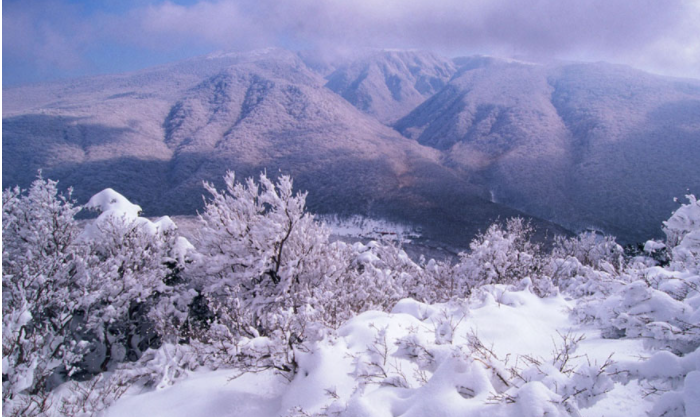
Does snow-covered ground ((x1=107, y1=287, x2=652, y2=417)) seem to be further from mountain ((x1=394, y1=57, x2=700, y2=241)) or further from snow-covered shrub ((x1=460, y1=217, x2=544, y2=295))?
mountain ((x1=394, y1=57, x2=700, y2=241))

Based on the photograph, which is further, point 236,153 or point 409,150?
point 409,150

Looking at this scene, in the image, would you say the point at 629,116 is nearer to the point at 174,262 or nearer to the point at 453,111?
the point at 453,111

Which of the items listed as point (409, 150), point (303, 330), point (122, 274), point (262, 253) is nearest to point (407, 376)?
point (303, 330)

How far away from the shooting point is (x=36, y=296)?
867 centimetres

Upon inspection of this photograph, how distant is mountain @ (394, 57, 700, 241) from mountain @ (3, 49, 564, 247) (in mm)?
13803

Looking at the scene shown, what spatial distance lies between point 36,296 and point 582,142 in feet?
416

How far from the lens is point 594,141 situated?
98.7 meters

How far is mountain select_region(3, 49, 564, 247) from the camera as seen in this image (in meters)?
67.6

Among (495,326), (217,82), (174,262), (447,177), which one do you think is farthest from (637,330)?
(217,82)

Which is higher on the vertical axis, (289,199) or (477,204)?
(289,199)

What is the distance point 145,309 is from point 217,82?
171267 millimetres

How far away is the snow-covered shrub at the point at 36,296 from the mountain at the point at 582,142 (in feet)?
244

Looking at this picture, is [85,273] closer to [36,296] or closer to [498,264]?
[36,296]

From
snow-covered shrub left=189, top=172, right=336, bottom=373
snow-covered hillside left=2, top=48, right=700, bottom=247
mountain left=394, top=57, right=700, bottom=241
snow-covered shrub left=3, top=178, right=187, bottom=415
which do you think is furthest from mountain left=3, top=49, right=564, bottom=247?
snow-covered shrub left=189, top=172, right=336, bottom=373
